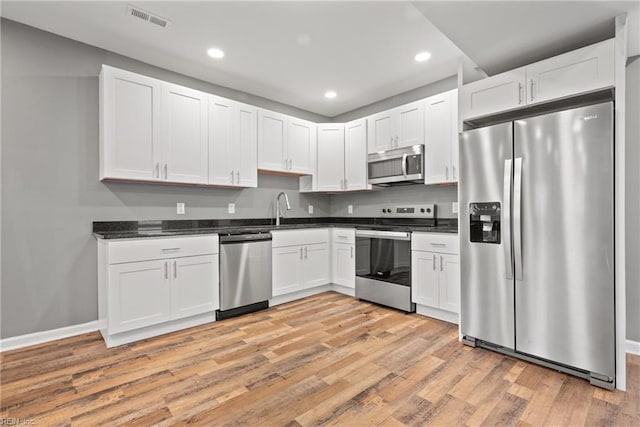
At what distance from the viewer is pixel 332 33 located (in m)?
2.73

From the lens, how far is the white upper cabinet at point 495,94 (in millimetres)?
2379

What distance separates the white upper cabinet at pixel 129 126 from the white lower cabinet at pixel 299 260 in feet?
5.10

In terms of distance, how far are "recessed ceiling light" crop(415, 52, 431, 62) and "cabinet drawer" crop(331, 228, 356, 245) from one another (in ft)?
6.81

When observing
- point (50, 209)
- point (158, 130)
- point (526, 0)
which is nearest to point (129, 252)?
point (50, 209)

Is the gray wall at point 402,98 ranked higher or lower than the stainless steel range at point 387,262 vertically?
higher

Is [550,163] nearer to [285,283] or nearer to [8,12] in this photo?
[285,283]

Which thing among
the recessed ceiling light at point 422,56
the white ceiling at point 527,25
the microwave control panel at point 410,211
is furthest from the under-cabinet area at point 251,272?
the recessed ceiling light at point 422,56

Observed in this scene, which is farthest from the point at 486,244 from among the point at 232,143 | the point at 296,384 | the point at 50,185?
the point at 50,185

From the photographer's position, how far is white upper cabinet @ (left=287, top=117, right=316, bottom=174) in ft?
13.8

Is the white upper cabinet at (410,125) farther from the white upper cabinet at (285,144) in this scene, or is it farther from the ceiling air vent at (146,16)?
the ceiling air vent at (146,16)

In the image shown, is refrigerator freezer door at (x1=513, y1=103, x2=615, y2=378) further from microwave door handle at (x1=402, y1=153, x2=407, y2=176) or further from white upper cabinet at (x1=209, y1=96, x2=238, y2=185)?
white upper cabinet at (x1=209, y1=96, x2=238, y2=185)

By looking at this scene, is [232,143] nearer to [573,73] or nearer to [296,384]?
[296,384]

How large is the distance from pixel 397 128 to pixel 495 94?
138 cm

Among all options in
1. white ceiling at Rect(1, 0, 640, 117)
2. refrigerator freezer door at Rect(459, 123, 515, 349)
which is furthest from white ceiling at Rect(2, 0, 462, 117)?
refrigerator freezer door at Rect(459, 123, 515, 349)
